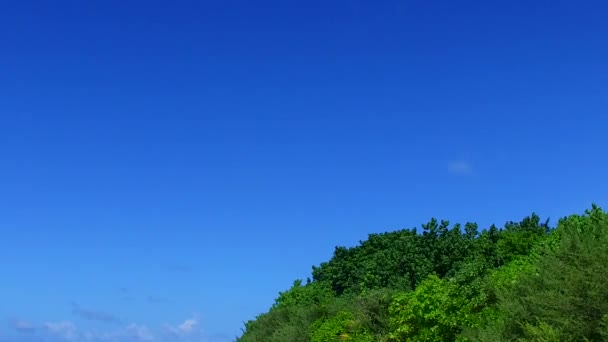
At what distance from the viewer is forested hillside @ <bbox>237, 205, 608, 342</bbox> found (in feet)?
107

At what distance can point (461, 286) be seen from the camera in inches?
1784

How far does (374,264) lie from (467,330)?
102 ft

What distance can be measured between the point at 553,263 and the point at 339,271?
44.1 metres

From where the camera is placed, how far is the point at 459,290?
147ft

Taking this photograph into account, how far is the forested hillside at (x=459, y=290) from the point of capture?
32.5 m

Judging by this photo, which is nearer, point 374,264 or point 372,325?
point 372,325

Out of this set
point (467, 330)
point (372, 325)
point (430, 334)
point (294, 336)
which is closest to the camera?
point (467, 330)

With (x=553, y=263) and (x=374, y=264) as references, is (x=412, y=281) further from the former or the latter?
(x=553, y=263)

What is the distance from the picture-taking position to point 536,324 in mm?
34500

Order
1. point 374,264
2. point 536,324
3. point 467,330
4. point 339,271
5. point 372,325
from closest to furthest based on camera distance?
1. point 536,324
2. point 467,330
3. point 372,325
4. point 374,264
5. point 339,271

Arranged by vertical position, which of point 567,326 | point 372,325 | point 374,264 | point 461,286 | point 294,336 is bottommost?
point 567,326

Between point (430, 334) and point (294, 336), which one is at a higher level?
point (294, 336)

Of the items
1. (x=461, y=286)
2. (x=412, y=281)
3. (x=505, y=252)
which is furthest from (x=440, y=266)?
(x=461, y=286)

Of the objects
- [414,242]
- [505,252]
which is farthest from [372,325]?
[414,242]
